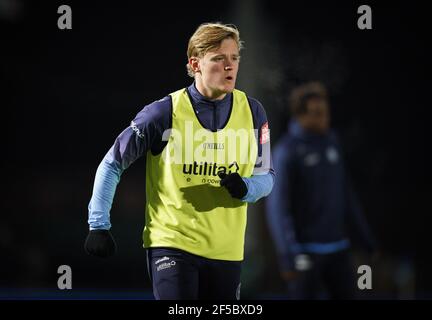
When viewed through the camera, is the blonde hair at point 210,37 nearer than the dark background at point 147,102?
Yes

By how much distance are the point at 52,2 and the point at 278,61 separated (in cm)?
234

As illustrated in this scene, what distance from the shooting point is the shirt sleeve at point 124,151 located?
3613 millimetres

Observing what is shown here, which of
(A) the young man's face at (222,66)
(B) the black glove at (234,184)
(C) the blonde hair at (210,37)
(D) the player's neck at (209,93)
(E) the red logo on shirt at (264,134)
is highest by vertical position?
(C) the blonde hair at (210,37)

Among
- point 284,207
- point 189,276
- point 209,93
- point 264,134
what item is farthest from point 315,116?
point 189,276

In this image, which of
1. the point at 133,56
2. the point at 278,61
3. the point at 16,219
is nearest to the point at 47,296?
the point at 16,219

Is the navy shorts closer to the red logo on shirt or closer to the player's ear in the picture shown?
the red logo on shirt

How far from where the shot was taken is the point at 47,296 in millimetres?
7332

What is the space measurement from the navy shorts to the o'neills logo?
1.12 ft

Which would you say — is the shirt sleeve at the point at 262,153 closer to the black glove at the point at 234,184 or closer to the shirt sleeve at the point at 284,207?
the black glove at the point at 234,184

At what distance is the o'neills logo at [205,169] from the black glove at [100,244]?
1.40 ft

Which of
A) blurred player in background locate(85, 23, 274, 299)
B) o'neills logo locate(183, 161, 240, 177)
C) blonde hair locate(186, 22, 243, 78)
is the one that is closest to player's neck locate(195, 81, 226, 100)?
blurred player in background locate(85, 23, 274, 299)

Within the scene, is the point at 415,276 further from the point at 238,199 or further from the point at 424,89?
the point at 238,199

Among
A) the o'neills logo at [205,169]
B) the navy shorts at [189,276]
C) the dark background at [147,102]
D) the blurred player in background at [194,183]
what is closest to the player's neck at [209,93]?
the blurred player in background at [194,183]

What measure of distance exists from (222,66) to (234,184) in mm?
517
